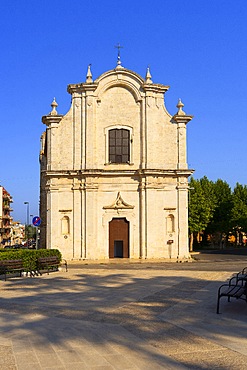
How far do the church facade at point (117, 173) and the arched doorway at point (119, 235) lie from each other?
78mm

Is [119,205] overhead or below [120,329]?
overhead

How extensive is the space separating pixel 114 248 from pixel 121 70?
46.7 feet

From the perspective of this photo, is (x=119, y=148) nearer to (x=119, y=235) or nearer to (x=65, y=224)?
(x=119, y=235)

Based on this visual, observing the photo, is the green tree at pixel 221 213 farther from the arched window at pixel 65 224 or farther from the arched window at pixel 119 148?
the arched window at pixel 65 224

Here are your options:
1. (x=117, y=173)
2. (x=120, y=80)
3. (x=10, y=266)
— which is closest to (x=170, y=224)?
(x=117, y=173)

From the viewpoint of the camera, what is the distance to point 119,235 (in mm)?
A: 35719

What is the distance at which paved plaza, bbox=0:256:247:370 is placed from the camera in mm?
7121

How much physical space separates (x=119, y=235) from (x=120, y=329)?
26.5 m

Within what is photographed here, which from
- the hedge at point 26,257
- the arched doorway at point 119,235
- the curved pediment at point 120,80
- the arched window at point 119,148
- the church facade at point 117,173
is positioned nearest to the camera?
the hedge at point 26,257

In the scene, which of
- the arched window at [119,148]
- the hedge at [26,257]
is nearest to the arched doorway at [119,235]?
the arched window at [119,148]

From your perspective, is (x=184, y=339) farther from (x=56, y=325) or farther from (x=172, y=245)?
(x=172, y=245)

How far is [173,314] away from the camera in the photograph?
1089cm

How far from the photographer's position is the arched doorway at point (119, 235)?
35.8 meters

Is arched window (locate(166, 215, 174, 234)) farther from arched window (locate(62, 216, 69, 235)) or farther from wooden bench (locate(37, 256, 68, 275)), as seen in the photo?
wooden bench (locate(37, 256, 68, 275))
